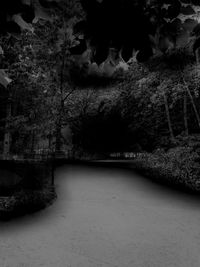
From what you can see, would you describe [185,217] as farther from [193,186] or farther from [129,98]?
[129,98]

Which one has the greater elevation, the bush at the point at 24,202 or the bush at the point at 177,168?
the bush at the point at 177,168

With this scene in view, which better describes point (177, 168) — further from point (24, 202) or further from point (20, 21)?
point (20, 21)

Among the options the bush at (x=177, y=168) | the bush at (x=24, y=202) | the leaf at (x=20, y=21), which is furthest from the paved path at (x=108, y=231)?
the leaf at (x=20, y=21)

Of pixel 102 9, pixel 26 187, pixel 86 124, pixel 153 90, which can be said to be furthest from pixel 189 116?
pixel 102 9

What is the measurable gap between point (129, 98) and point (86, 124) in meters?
4.63

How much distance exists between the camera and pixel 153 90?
18938 mm

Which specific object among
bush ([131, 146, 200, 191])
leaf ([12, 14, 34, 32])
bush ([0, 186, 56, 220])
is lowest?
bush ([0, 186, 56, 220])

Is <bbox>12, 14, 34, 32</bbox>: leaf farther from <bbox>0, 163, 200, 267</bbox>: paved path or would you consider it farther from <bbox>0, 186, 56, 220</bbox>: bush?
<bbox>0, 186, 56, 220</bbox>: bush

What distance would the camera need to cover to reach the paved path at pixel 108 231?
6133 mm

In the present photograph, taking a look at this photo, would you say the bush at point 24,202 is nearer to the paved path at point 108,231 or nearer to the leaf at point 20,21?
the paved path at point 108,231

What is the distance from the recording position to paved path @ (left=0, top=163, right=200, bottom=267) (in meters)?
6.13

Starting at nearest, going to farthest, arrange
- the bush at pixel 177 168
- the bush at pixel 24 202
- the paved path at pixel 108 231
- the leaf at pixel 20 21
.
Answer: the leaf at pixel 20 21, the paved path at pixel 108 231, the bush at pixel 24 202, the bush at pixel 177 168

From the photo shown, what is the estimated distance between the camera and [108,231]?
7.73 metres

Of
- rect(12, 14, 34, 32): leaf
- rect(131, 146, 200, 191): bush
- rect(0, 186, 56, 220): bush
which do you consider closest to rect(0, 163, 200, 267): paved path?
rect(0, 186, 56, 220): bush
